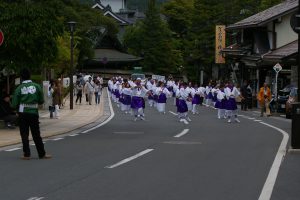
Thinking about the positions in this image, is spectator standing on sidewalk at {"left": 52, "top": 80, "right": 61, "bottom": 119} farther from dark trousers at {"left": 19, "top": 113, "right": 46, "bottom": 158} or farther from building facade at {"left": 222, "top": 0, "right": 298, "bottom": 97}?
building facade at {"left": 222, "top": 0, "right": 298, "bottom": 97}

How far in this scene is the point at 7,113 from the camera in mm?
21188

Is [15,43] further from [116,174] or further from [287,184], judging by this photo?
[287,184]

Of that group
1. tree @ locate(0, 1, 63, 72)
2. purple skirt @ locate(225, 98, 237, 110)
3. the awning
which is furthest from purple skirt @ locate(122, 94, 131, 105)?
tree @ locate(0, 1, 63, 72)

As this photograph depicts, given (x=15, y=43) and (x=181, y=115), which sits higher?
(x=15, y=43)

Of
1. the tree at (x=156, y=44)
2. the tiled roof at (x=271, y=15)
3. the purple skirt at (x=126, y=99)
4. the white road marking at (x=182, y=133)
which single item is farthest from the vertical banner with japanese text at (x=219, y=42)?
the white road marking at (x=182, y=133)

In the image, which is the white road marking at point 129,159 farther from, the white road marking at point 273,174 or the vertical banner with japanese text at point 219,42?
the vertical banner with japanese text at point 219,42

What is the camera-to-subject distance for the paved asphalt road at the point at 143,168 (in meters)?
9.15

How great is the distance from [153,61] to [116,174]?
68156 millimetres

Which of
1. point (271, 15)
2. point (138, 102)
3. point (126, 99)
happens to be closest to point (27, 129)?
point (138, 102)

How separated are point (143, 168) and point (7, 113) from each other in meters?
10.5

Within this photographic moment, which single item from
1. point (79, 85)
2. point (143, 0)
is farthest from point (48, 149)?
point (143, 0)

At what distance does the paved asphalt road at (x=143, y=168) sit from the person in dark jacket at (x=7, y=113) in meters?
2.81

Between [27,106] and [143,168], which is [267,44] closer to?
[27,106]

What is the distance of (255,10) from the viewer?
2247 inches
